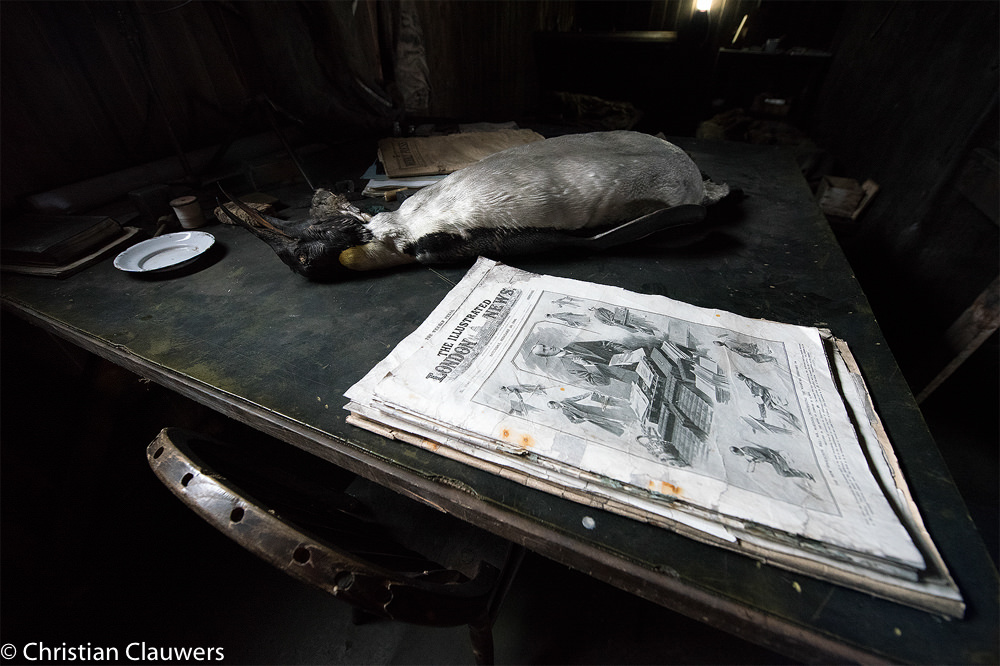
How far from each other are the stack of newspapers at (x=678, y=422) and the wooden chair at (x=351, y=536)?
157mm

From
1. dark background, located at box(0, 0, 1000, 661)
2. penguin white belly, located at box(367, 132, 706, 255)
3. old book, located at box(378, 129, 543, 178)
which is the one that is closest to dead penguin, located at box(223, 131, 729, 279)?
penguin white belly, located at box(367, 132, 706, 255)

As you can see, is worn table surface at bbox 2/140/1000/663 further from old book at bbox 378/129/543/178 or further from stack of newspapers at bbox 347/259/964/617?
old book at bbox 378/129/543/178

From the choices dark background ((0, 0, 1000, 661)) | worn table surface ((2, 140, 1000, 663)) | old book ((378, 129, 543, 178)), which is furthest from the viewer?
old book ((378, 129, 543, 178))

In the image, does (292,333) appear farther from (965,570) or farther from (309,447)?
(965,570)

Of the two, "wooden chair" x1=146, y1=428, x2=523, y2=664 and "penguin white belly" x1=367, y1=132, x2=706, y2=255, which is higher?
"penguin white belly" x1=367, y1=132, x2=706, y2=255

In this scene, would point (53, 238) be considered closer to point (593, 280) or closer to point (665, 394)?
point (593, 280)

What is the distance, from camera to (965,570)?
0.36m

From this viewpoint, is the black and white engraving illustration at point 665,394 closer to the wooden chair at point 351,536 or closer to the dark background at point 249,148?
the wooden chair at point 351,536

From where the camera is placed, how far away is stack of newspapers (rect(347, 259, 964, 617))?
37 centimetres

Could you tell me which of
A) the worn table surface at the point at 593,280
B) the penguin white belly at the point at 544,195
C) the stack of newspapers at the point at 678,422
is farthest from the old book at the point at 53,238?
the stack of newspapers at the point at 678,422

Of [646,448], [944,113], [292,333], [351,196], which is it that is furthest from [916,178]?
[292,333]

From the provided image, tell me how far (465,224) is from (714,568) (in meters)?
0.73

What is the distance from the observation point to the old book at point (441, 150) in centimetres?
123

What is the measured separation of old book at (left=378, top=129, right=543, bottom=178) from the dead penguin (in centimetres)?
38
